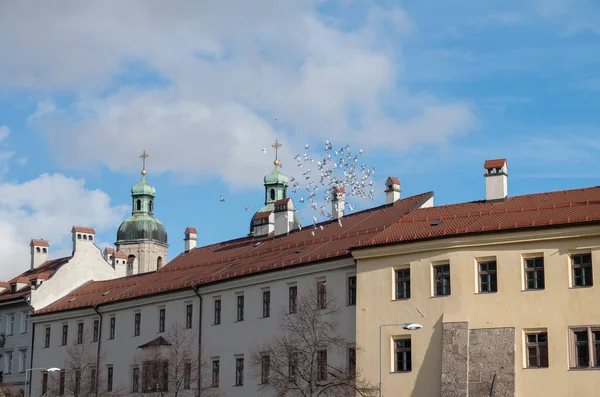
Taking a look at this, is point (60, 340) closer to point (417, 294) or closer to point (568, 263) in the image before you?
point (417, 294)

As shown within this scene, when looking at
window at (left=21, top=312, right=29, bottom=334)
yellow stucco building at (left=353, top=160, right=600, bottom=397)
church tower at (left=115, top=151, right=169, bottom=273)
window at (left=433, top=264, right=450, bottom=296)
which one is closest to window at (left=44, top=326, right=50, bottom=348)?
window at (left=21, top=312, right=29, bottom=334)

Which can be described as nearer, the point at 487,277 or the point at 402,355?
the point at 487,277

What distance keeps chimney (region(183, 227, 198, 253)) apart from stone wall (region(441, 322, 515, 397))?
33.7 metres

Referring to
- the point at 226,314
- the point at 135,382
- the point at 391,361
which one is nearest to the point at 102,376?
the point at 135,382

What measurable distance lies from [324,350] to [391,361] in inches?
202

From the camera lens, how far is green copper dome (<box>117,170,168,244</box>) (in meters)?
145

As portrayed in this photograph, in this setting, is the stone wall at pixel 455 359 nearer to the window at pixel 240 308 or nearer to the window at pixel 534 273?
the window at pixel 534 273

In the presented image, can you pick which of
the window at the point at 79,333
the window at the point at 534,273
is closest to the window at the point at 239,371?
the window at the point at 79,333

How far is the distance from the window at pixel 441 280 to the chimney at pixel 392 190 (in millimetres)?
12114

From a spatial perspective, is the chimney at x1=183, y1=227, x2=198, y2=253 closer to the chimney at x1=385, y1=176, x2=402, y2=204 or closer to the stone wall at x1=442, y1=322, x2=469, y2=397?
the chimney at x1=385, y1=176, x2=402, y2=204

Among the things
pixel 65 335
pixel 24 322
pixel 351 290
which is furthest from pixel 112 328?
pixel 351 290

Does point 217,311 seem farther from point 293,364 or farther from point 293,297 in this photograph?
point 293,364

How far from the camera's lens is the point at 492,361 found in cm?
4547

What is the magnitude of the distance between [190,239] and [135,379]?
13.5 metres
